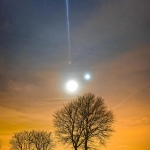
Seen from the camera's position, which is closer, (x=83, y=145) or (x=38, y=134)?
(x=83, y=145)

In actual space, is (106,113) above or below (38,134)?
below

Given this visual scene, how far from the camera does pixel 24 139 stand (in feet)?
344

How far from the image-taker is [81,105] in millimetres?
41594

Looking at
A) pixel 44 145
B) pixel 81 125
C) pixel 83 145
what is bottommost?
pixel 83 145

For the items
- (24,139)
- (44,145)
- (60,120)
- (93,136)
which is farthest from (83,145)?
(24,139)

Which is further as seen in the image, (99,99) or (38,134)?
(38,134)

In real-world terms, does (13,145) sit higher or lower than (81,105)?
higher

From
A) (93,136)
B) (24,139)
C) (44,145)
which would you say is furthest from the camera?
(24,139)

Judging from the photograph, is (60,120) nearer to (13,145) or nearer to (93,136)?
(93,136)

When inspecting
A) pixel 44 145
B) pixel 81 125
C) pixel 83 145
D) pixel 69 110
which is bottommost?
pixel 83 145

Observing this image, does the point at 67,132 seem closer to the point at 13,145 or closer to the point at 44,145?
the point at 44,145

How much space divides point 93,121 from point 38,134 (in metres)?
65.6

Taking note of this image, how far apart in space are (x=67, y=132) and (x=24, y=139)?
69976 millimetres

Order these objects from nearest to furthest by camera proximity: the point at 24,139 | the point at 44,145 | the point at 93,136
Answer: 1. the point at 93,136
2. the point at 44,145
3. the point at 24,139
